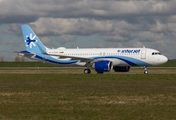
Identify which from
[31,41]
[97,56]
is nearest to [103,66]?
[97,56]

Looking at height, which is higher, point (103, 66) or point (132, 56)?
point (132, 56)

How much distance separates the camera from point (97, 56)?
42.6 meters

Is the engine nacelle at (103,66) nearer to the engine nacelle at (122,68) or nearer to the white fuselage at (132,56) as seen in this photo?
the white fuselage at (132,56)

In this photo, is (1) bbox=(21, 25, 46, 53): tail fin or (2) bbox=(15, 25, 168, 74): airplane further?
(1) bbox=(21, 25, 46, 53): tail fin

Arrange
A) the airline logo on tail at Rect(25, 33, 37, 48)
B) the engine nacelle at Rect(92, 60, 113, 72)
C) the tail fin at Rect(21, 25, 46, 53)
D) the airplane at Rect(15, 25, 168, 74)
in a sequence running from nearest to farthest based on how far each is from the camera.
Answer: the engine nacelle at Rect(92, 60, 113, 72), the airplane at Rect(15, 25, 168, 74), the tail fin at Rect(21, 25, 46, 53), the airline logo on tail at Rect(25, 33, 37, 48)

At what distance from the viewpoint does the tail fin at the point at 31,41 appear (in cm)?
4797

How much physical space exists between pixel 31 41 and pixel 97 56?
13852mm

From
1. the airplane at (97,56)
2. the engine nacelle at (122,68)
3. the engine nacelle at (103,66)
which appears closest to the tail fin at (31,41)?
the airplane at (97,56)

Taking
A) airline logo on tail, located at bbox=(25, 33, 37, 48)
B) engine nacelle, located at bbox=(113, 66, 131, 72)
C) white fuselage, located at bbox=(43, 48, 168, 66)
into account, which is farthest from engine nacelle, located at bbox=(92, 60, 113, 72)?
airline logo on tail, located at bbox=(25, 33, 37, 48)

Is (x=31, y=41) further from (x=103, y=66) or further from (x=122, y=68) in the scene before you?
(x=122, y=68)

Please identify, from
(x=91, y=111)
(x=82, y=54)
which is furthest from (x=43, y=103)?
(x=82, y=54)

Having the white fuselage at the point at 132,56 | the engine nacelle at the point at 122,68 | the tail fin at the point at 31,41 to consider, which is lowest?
the engine nacelle at the point at 122,68

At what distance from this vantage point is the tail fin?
48.0 meters

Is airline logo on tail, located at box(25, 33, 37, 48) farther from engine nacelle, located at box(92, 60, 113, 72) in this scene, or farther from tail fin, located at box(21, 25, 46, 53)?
engine nacelle, located at box(92, 60, 113, 72)
